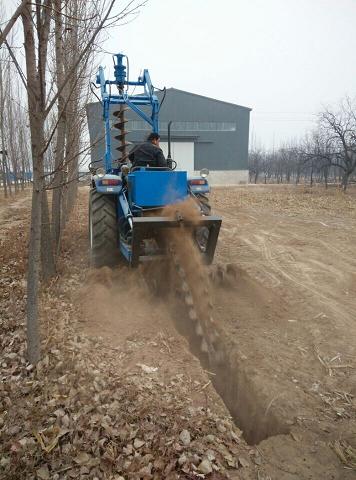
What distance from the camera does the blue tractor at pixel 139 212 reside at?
4.73 metres

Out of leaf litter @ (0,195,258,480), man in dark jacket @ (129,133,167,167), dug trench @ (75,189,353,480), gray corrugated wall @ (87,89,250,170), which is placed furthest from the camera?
gray corrugated wall @ (87,89,250,170)

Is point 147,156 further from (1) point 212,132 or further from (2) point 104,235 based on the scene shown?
(1) point 212,132

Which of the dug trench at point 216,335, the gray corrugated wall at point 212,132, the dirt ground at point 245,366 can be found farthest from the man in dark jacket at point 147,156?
the gray corrugated wall at point 212,132

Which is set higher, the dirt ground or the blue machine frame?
the blue machine frame

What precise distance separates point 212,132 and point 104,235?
114 feet

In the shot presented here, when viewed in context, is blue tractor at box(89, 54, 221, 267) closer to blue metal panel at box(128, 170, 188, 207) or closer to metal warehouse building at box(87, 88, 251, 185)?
blue metal panel at box(128, 170, 188, 207)

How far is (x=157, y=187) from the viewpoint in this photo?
16.6 ft

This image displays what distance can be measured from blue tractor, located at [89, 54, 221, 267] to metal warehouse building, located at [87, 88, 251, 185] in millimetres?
32026

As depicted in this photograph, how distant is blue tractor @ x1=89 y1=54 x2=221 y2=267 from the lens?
15.5 ft

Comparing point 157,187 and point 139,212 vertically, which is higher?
point 157,187

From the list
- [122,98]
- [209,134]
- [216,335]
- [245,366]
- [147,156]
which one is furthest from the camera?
[209,134]

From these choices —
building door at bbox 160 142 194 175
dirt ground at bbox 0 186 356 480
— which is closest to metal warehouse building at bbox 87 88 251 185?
building door at bbox 160 142 194 175

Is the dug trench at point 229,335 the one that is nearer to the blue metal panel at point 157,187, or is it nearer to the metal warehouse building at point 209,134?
the blue metal panel at point 157,187

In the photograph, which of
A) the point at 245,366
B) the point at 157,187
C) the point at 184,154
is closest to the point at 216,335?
the point at 245,366
